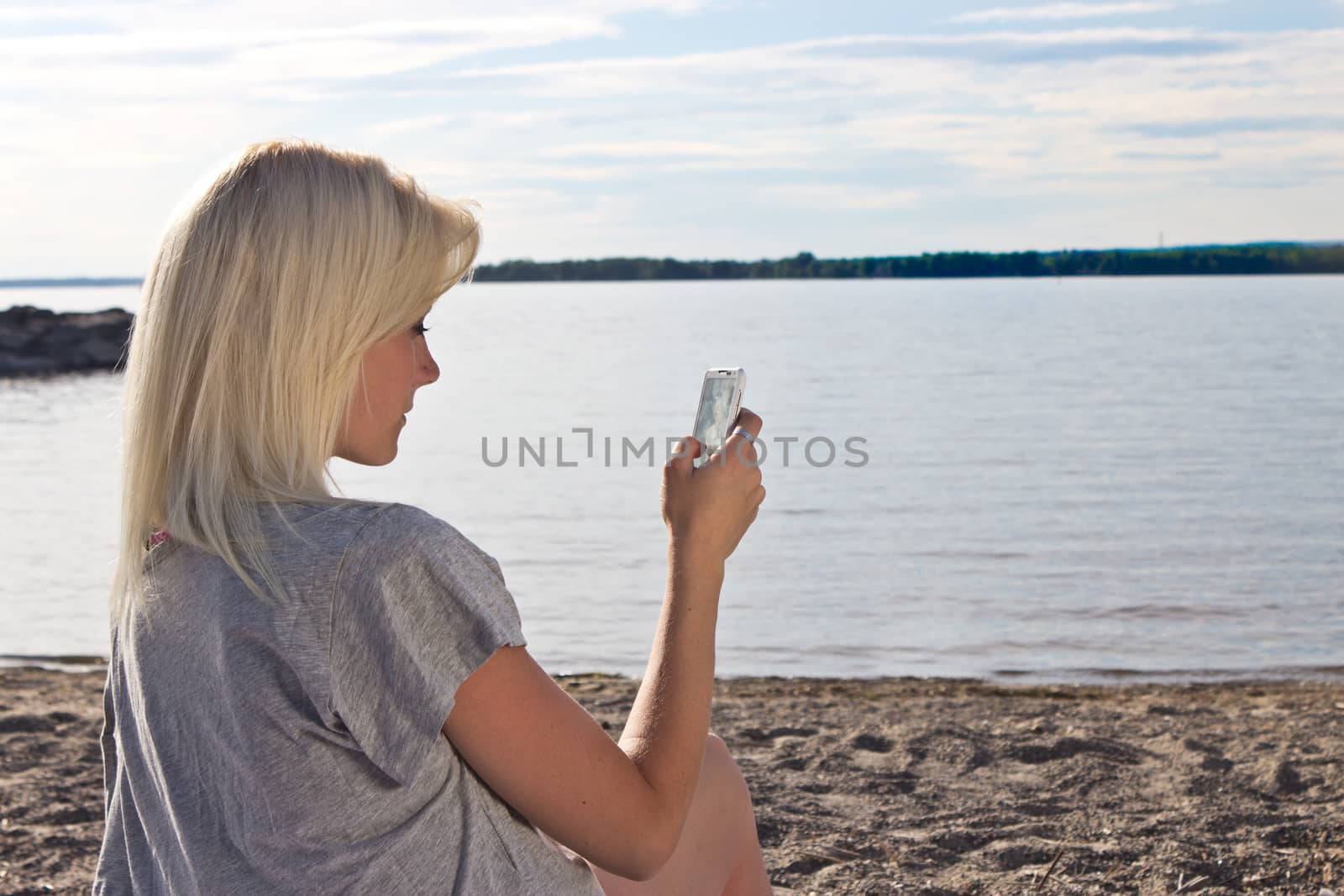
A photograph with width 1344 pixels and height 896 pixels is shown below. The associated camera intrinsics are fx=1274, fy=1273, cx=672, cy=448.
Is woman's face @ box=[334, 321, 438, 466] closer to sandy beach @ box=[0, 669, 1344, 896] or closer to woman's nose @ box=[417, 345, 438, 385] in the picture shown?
woman's nose @ box=[417, 345, 438, 385]

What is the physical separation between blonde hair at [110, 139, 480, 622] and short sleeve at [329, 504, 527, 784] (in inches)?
4.8

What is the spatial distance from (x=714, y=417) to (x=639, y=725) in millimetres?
489

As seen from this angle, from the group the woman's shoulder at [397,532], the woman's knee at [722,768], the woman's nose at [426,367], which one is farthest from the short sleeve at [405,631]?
the woman's knee at [722,768]

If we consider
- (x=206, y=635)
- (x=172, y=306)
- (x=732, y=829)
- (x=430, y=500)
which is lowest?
(x=430, y=500)

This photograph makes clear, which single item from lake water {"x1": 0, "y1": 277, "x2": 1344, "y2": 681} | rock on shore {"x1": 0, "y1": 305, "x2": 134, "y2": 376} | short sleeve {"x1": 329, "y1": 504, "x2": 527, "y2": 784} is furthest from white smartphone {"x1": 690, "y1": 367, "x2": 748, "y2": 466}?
rock on shore {"x1": 0, "y1": 305, "x2": 134, "y2": 376}

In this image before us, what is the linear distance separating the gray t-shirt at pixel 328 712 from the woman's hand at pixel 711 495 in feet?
1.16

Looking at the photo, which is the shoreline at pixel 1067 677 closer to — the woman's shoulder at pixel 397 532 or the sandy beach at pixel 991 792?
the sandy beach at pixel 991 792

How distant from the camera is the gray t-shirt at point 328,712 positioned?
1.41 m

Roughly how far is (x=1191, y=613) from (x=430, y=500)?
8.84 m

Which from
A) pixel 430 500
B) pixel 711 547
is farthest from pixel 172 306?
pixel 430 500

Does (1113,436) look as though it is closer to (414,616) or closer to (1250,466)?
(1250,466)

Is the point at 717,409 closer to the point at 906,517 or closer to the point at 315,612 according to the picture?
the point at 315,612

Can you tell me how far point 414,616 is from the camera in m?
1.42

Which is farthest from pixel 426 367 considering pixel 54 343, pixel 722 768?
pixel 54 343
